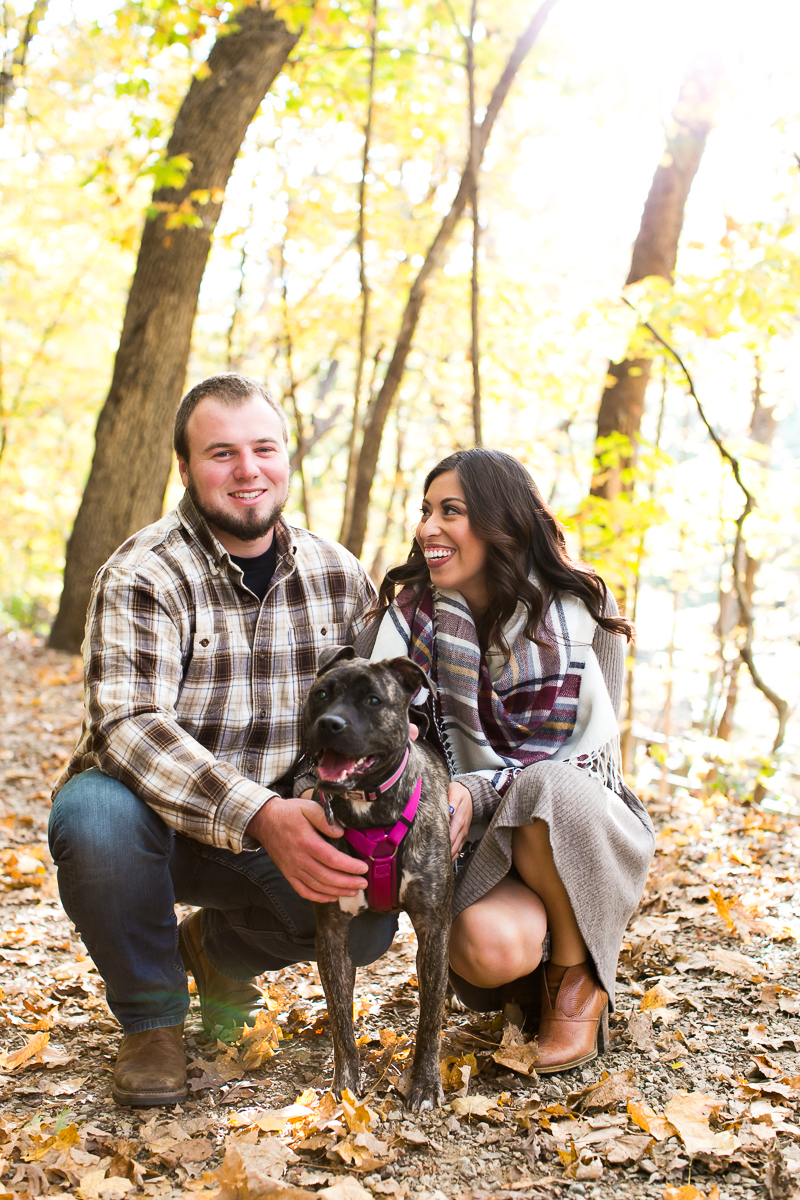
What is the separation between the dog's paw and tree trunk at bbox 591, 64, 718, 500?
20.6 ft

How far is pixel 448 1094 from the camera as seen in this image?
279 cm

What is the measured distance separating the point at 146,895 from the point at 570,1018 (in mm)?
1457

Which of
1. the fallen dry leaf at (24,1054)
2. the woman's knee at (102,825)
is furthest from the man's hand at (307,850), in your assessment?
the fallen dry leaf at (24,1054)

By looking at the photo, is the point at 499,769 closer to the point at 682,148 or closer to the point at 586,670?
the point at 586,670

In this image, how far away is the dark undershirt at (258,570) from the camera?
3.43 m

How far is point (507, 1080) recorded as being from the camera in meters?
2.83

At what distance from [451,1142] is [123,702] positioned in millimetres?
1701

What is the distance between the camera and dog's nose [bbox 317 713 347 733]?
2.44 meters

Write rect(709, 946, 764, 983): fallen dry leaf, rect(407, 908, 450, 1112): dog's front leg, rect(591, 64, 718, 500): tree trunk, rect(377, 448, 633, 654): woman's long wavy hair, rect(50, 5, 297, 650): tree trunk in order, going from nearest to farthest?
rect(407, 908, 450, 1112): dog's front leg, rect(377, 448, 633, 654): woman's long wavy hair, rect(709, 946, 764, 983): fallen dry leaf, rect(50, 5, 297, 650): tree trunk, rect(591, 64, 718, 500): tree trunk

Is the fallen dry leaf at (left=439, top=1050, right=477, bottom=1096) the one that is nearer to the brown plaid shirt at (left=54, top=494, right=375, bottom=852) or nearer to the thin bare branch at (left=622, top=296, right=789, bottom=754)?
the brown plaid shirt at (left=54, top=494, right=375, bottom=852)

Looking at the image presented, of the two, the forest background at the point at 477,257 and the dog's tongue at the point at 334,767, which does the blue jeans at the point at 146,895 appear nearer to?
the dog's tongue at the point at 334,767

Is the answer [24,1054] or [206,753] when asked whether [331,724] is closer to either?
[206,753]

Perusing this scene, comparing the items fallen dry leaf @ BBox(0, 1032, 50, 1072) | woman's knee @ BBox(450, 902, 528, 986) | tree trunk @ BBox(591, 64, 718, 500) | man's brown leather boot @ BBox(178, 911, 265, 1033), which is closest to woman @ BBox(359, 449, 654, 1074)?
woman's knee @ BBox(450, 902, 528, 986)

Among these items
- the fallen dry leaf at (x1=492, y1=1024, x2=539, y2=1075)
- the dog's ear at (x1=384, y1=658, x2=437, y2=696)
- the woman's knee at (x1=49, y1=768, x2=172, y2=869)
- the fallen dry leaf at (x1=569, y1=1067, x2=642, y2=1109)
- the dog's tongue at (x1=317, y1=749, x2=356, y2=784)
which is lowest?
the fallen dry leaf at (x1=569, y1=1067, x2=642, y2=1109)
